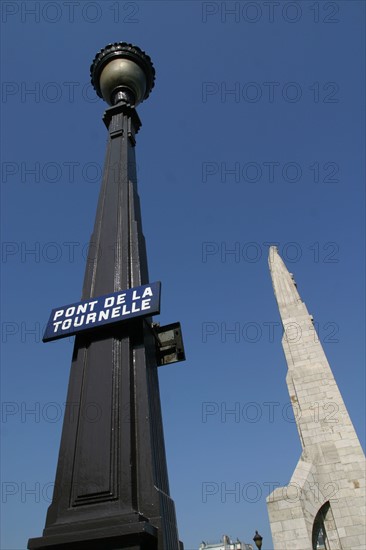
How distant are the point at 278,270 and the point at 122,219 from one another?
14365 mm

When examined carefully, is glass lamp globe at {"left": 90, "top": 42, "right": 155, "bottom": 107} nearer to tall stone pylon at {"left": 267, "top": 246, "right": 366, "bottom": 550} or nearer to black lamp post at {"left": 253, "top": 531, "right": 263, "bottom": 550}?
tall stone pylon at {"left": 267, "top": 246, "right": 366, "bottom": 550}

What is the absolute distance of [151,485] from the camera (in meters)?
4.49

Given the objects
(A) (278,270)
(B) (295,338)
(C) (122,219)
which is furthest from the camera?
(A) (278,270)

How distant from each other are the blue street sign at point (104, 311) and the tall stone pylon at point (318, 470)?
31.5 feet

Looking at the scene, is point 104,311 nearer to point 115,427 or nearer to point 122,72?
point 115,427

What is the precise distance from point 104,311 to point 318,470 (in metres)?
11.5

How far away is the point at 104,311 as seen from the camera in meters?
6.07

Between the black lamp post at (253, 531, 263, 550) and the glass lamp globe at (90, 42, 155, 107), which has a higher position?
the glass lamp globe at (90, 42, 155, 107)

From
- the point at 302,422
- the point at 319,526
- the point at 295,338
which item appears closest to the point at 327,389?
the point at 302,422

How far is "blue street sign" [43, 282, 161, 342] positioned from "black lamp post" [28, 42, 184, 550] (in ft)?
0.58

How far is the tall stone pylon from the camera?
1192cm

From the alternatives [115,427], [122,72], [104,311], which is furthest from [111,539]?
[122,72]

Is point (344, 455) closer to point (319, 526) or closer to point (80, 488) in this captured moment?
point (319, 526)

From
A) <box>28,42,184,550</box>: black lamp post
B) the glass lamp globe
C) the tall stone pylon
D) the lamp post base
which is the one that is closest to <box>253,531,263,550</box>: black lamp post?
the tall stone pylon
